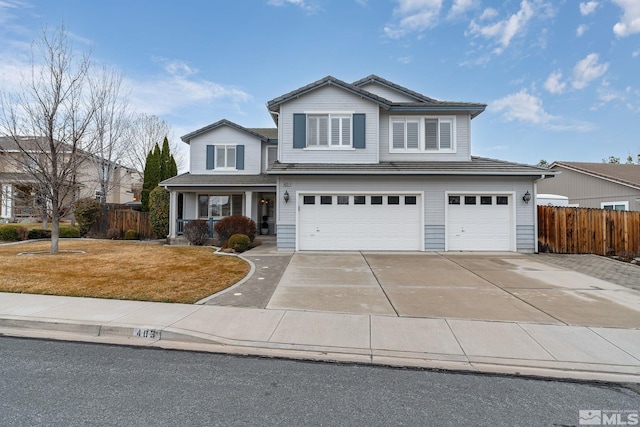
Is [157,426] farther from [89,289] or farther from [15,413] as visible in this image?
[89,289]

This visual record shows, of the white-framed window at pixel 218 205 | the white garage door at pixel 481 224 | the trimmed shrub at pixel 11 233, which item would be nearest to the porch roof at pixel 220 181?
the white-framed window at pixel 218 205

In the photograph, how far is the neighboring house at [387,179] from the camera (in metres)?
12.5

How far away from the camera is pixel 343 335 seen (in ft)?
15.2

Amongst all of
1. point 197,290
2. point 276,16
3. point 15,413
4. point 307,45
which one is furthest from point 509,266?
point 276,16

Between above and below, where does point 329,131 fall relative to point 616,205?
above

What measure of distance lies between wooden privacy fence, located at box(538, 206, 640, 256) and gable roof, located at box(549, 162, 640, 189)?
23.1ft

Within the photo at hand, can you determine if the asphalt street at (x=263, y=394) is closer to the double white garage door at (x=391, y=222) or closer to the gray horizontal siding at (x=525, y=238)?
the double white garage door at (x=391, y=222)

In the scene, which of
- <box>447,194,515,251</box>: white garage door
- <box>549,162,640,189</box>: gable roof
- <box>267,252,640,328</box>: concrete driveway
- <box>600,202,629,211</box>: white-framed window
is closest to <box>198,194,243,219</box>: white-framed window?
<box>267,252,640,328</box>: concrete driveway

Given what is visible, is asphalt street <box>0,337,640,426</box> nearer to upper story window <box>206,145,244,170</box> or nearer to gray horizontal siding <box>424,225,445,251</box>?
gray horizontal siding <box>424,225,445,251</box>

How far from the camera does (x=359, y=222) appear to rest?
1270 cm

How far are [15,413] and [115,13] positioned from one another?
1504 centimetres

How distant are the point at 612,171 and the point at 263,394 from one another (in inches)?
1024
